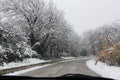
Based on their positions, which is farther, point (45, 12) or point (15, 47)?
point (45, 12)

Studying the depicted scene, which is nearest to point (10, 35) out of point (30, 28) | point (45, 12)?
point (30, 28)

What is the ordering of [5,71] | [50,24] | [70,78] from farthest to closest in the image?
[50,24] < [5,71] < [70,78]

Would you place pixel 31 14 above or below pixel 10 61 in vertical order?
above

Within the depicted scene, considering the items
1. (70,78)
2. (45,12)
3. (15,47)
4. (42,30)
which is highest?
(45,12)

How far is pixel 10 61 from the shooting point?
35.2 m

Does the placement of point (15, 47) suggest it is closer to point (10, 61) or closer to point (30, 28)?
point (10, 61)

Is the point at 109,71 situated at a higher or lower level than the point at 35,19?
lower

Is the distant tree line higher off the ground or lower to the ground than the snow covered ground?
higher

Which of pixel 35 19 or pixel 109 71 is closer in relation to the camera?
pixel 109 71

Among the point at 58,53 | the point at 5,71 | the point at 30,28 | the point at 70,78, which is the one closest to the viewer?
the point at 70,78

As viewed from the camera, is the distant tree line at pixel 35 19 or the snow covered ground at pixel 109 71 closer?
the snow covered ground at pixel 109 71

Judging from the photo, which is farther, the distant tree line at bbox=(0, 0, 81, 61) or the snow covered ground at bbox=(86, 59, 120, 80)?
the distant tree line at bbox=(0, 0, 81, 61)

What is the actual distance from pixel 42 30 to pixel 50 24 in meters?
2.02

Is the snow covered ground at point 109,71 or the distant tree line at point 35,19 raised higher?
the distant tree line at point 35,19
